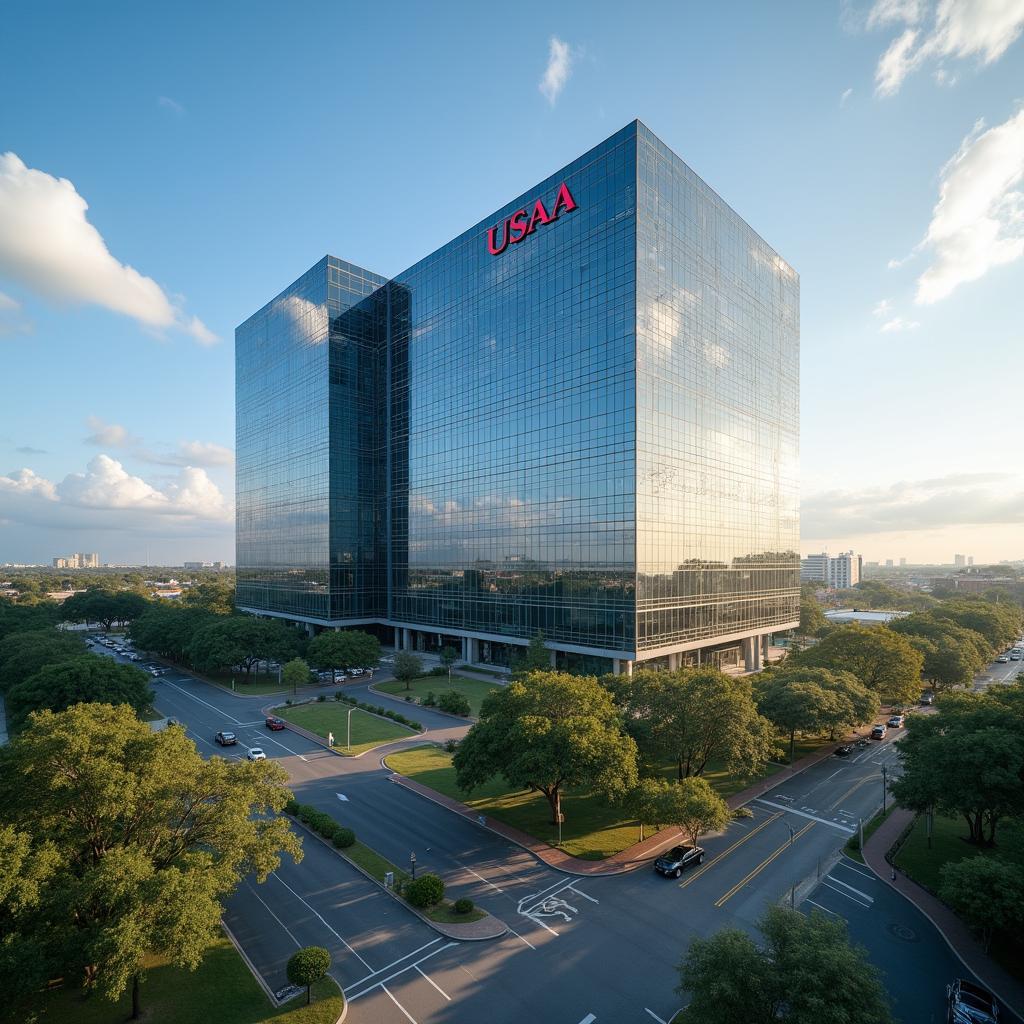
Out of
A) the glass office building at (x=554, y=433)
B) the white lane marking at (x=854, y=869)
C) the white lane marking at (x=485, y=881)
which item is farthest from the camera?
the glass office building at (x=554, y=433)

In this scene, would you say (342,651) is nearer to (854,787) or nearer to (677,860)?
(677,860)

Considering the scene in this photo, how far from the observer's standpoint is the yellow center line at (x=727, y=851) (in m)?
36.1

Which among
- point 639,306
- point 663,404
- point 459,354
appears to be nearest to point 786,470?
point 663,404

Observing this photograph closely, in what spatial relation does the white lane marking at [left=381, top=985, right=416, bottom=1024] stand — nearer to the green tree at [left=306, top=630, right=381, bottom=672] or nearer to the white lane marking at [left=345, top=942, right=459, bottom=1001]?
the white lane marking at [left=345, top=942, right=459, bottom=1001]

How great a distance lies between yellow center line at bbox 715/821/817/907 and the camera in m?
34.1

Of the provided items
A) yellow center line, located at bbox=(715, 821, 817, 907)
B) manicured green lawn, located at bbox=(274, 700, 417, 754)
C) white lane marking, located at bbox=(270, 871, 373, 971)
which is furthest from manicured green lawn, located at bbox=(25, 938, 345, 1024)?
manicured green lawn, located at bbox=(274, 700, 417, 754)

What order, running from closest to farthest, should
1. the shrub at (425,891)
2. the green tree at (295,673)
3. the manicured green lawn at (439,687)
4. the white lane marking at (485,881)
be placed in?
1. the shrub at (425,891)
2. the white lane marking at (485,881)
3. the green tree at (295,673)
4. the manicured green lawn at (439,687)

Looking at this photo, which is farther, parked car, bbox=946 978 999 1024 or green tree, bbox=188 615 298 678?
green tree, bbox=188 615 298 678

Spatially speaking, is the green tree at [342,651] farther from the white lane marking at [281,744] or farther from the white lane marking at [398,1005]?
the white lane marking at [398,1005]

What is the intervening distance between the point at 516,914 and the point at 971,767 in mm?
31111

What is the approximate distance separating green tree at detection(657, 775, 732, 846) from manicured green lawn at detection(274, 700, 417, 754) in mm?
36133

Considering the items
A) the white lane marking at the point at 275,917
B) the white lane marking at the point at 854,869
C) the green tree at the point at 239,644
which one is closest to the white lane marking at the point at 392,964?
the white lane marking at the point at 275,917

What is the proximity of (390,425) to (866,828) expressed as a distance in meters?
109

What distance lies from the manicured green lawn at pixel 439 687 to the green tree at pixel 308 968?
176 feet
